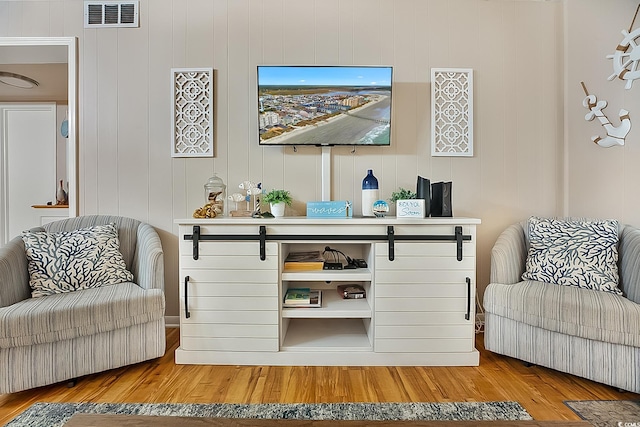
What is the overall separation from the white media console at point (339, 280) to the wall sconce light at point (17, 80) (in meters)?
3.12

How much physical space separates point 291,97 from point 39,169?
371cm

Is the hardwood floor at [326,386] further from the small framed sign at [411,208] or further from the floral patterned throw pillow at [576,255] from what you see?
the small framed sign at [411,208]

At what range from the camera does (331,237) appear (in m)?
2.11

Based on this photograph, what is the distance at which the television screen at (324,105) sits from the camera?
7.93ft

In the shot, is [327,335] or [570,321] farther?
[327,335]

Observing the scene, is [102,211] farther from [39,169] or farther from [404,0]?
[404,0]

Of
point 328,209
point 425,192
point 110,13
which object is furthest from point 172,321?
point 110,13

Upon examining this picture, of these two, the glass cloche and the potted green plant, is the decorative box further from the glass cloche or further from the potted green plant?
the glass cloche

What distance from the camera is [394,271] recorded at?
210 cm

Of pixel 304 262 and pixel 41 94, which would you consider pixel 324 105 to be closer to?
pixel 304 262

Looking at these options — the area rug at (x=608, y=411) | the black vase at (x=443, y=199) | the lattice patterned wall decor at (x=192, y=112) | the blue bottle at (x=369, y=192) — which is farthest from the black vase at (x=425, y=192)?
the lattice patterned wall decor at (x=192, y=112)

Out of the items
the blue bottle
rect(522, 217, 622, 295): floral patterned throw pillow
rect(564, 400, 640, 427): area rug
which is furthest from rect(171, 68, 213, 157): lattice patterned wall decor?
rect(564, 400, 640, 427): area rug

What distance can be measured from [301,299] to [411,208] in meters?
0.89

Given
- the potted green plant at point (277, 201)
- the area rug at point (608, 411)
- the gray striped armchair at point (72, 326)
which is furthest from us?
the potted green plant at point (277, 201)
